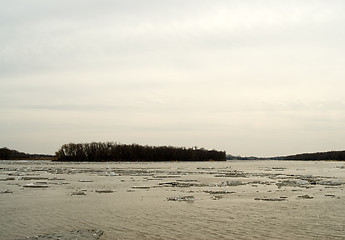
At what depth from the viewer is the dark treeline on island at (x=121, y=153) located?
10181 centimetres

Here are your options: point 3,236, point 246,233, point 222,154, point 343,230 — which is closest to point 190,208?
point 246,233

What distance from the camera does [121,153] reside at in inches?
4318

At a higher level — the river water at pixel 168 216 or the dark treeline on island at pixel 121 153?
the dark treeline on island at pixel 121 153

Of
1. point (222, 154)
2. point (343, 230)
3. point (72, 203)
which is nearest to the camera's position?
point (343, 230)

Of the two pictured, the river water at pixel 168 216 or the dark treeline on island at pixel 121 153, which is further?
the dark treeline on island at pixel 121 153

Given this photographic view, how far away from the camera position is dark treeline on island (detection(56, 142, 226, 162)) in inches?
4008

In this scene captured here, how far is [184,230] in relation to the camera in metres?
9.97

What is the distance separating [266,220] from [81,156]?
95.3 m

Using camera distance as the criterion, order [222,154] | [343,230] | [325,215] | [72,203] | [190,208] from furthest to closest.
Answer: [222,154] < [72,203] < [190,208] < [325,215] < [343,230]

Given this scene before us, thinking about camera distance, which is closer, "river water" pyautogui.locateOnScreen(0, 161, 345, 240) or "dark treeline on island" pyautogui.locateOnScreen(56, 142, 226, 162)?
"river water" pyautogui.locateOnScreen(0, 161, 345, 240)

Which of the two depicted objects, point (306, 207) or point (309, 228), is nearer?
point (309, 228)

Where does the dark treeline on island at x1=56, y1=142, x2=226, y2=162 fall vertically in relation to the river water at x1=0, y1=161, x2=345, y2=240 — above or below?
above

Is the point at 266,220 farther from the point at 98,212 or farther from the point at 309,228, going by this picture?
the point at 98,212

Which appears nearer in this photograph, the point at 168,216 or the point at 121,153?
the point at 168,216
